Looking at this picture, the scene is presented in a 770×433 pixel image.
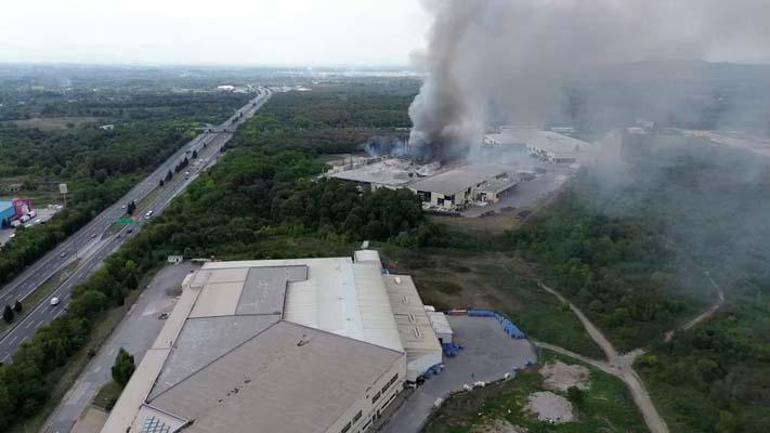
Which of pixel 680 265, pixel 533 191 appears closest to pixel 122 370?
pixel 680 265

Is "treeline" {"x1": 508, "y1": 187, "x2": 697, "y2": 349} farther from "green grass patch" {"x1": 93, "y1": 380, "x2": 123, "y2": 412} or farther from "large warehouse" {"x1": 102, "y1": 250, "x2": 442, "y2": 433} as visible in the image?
"green grass patch" {"x1": 93, "y1": 380, "x2": 123, "y2": 412}

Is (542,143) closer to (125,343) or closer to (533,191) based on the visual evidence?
(533,191)

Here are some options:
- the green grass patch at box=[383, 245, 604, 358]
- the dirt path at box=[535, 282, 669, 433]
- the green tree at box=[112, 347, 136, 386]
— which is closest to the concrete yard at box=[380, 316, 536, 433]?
the green grass patch at box=[383, 245, 604, 358]

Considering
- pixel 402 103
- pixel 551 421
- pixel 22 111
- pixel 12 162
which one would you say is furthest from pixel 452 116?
pixel 22 111

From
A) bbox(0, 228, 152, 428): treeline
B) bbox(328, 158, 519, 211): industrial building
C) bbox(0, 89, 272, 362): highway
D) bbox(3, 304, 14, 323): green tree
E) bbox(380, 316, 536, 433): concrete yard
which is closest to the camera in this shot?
bbox(380, 316, 536, 433): concrete yard

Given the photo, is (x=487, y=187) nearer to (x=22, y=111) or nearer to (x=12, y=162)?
(x=12, y=162)

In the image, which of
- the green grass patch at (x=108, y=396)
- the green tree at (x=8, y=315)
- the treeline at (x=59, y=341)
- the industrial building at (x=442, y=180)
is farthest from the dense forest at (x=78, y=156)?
the industrial building at (x=442, y=180)
